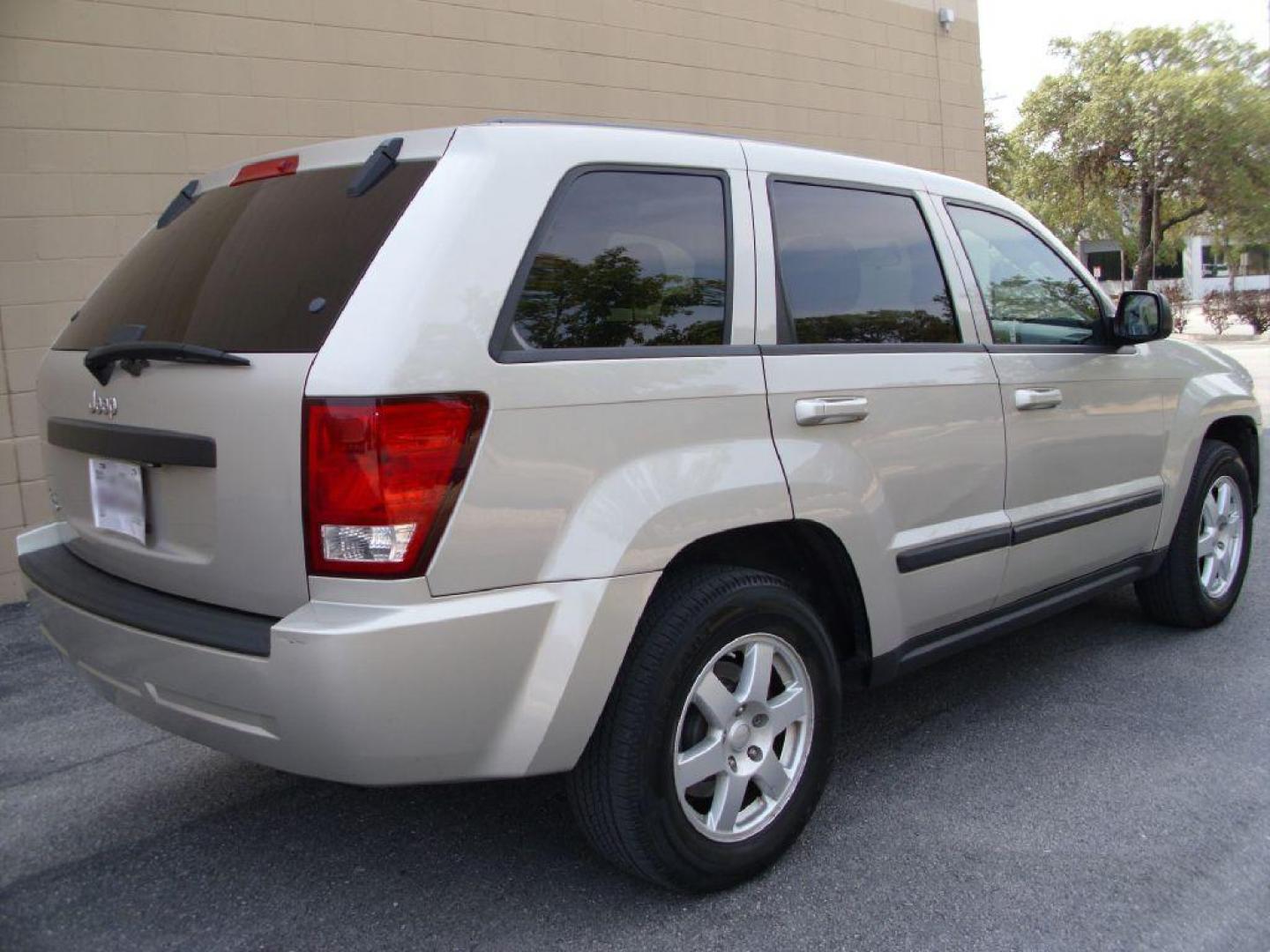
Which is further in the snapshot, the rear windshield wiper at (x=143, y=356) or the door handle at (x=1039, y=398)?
the door handle at (x=1039, y=398)

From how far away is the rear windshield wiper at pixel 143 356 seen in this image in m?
2.45

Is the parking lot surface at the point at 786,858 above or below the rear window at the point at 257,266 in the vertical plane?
below

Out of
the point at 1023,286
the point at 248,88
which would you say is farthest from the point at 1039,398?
the point at 248,88

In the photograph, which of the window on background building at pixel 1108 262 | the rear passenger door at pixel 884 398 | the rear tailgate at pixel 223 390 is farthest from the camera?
the window on background building at pixel 1108 262

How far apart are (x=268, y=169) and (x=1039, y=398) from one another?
247 centimetres

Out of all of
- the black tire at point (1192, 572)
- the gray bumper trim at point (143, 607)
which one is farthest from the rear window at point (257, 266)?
the black tire at point (1192, 572)

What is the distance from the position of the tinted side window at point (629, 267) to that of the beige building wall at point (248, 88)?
180 inches

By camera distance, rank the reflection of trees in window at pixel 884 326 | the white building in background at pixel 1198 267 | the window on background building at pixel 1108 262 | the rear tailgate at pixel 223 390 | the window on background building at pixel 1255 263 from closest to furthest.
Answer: the rear tailgate at pixel 223 390 < the reflection of trees in window at pixel 884 326 < the white building in background at pixel 1198 267 < the window on background building at pixel 1255 263 < the window on background building at pixel 1108 262

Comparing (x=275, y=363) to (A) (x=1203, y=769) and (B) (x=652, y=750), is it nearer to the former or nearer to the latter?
(B) (x=652, y=750)

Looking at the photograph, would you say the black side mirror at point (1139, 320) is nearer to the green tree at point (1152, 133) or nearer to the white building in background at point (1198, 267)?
the green tree at point (1152, 133)

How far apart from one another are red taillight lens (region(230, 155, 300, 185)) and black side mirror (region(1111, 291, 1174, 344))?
2.94 meters

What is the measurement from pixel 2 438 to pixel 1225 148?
95.1 ft

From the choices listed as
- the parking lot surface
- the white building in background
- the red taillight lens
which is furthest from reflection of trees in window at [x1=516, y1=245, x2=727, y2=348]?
the white building in background

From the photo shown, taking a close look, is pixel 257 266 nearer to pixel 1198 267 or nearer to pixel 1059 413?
pixel 1059 413
